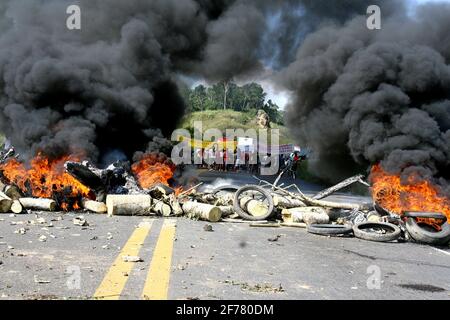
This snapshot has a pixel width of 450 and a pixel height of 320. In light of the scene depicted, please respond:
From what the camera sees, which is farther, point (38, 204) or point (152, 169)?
point (152, 169)

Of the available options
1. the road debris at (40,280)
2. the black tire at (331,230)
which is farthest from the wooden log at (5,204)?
the black tire at (331,230)

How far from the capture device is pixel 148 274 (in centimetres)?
482

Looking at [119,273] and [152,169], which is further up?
[152,169]

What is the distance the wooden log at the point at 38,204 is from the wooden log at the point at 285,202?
501 centimetres

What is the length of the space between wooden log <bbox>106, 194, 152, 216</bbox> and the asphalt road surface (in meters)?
1.61

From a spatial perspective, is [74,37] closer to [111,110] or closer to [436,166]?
[111,110]

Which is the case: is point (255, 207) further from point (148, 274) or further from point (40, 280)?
point (40, 280)

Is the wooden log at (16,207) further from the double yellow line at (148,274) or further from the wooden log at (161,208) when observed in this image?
the double yellow line at (148,274)

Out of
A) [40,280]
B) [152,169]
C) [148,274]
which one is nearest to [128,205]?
[152,169]

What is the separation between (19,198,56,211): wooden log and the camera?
34.7ft

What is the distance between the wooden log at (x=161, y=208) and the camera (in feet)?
34.2

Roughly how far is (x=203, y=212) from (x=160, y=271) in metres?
4.93

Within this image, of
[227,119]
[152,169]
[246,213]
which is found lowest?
Result: [246,213]

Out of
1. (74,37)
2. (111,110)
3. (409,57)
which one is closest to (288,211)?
(409,57)
